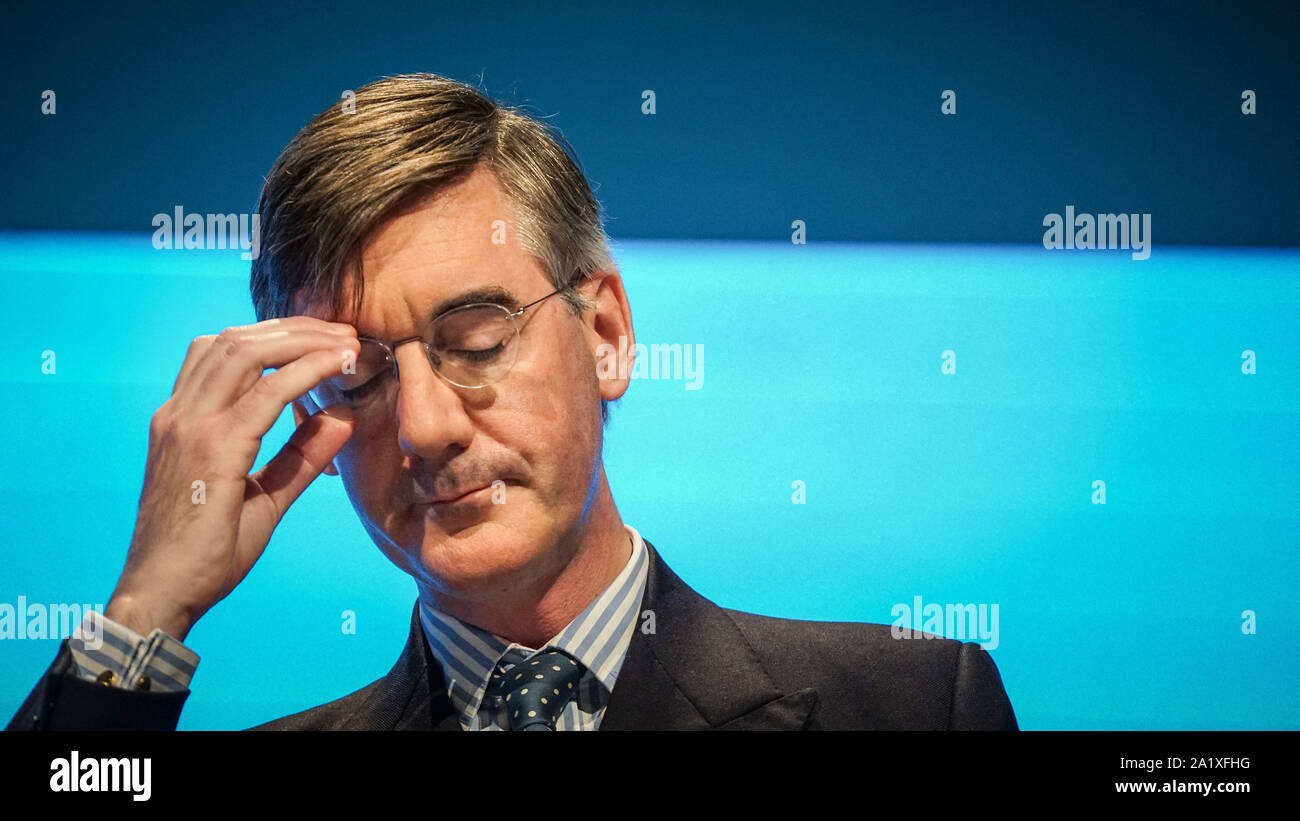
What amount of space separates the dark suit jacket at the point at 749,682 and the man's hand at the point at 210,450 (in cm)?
36

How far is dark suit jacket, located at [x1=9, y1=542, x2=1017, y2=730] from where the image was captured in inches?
76.9

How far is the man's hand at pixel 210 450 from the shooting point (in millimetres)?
1788

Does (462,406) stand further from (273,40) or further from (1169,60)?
(1169,60)

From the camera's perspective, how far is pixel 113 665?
1687 mm

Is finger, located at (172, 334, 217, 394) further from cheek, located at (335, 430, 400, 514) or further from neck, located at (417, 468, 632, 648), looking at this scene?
neck, located at (417, 468, 632, 648)

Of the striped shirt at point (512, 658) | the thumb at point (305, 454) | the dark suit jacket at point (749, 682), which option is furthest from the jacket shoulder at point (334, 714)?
the thumb at point (305, 454)

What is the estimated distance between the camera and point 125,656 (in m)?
1.70

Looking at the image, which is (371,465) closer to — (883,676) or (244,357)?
(244,357)

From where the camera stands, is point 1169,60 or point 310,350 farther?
point 1169,60

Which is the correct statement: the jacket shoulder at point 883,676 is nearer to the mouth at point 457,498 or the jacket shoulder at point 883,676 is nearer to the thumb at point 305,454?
the mouth at point 457,498

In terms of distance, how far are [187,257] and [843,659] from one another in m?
2.24
